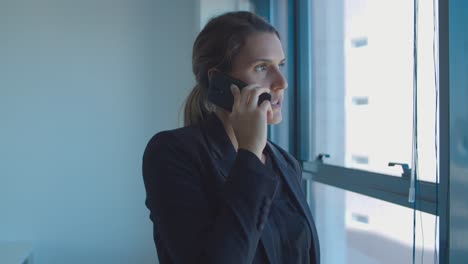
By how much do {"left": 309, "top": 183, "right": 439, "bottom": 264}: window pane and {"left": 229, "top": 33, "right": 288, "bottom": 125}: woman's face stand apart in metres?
0.42

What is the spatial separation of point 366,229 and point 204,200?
0.98 metres

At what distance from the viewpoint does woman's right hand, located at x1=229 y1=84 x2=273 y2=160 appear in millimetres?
785

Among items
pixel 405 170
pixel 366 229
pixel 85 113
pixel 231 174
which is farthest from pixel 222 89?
pixel 85 113

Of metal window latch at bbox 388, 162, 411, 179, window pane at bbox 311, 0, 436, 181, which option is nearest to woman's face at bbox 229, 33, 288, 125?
window pane at bbox 311, 0, 436, 181

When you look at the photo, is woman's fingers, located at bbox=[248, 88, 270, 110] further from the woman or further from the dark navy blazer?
the dark navy blazer

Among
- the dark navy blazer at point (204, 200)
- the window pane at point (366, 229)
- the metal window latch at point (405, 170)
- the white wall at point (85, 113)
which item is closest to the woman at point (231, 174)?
the dark navy blazer at point (204, 200)

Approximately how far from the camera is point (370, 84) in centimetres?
146

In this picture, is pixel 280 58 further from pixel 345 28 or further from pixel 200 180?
pixel 345 28

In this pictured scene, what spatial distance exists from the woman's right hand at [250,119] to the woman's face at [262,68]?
0.08 metres

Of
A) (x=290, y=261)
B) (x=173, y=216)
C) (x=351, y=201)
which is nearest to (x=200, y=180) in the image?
(x=173, y=216)

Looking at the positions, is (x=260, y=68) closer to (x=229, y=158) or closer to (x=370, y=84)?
(x=229, y=158)

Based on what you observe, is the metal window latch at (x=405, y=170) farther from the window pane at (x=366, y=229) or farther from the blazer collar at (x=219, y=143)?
the blazer collar at (x=219, y=143)

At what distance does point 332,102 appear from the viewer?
5.71 feet

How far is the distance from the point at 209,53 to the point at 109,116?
155 centimetres
